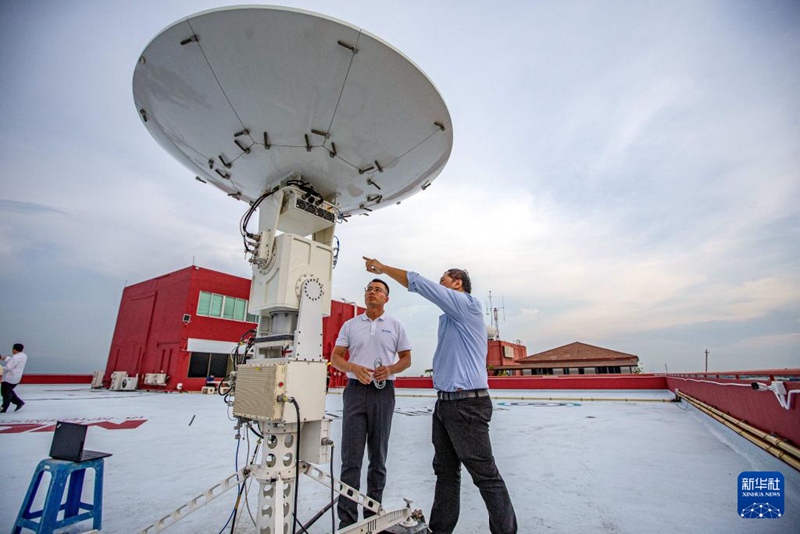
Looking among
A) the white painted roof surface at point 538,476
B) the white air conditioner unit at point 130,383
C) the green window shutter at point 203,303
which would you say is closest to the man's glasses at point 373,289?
the white painted roof surface at point 538,476

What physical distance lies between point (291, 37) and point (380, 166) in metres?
1.14

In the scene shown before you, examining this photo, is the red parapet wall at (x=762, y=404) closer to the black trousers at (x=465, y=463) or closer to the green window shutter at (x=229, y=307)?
the black trousers at (x=465, y=463)

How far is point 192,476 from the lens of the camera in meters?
3.07

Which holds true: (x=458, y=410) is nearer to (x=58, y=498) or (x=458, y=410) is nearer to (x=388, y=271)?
(x=388, y=271)

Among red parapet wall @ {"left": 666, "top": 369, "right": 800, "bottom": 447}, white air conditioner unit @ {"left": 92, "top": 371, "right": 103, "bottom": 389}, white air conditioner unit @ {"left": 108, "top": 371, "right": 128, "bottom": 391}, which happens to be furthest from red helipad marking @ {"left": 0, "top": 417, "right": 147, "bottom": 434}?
→ white air conditioner unit @ {"left": 92, "top": 371, "right": 103, "bottom": 389}

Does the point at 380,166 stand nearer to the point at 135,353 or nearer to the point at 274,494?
the point at 274,494

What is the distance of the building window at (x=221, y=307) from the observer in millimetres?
16734

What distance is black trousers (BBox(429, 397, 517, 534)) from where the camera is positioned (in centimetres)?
173

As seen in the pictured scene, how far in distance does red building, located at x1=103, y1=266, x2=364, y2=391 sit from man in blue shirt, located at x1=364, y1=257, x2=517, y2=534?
1472 cm

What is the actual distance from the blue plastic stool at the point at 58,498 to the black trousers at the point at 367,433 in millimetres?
1290

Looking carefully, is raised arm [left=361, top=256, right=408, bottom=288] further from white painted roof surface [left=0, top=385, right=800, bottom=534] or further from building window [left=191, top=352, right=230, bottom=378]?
building window [left=191, top=352, right=230, bottom=378]

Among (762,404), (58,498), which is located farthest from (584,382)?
(58,498)

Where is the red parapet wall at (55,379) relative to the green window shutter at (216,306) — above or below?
below

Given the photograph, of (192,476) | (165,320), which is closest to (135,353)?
(165,320)
